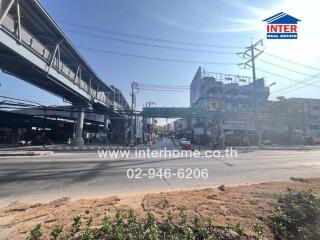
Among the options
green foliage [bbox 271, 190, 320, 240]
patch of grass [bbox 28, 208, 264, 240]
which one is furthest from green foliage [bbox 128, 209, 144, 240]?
green foliage [bbox 271, 190, 320, 240]

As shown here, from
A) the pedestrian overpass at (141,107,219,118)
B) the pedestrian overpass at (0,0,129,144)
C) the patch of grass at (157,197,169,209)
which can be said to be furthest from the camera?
the pedestrian overpass at (141,107,219,118)

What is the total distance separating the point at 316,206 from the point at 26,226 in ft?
22.9

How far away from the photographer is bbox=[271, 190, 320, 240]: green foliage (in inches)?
180

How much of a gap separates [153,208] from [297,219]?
11.4ft

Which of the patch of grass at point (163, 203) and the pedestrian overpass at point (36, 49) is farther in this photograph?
the pedestrian overpass at point (36, 49)

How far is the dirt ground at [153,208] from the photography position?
4.98 metres

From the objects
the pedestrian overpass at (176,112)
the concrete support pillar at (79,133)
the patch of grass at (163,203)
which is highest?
the pedestrian overpass at (176,112)

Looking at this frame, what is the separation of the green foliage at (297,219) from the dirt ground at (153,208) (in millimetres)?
235

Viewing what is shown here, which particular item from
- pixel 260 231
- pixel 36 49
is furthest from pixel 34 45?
pixel 260 231

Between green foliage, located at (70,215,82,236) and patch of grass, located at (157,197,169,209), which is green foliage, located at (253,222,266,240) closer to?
patch of grass, located at (157,197,169,209)

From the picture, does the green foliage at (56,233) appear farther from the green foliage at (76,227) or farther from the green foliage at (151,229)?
the green foliage at (151,229)

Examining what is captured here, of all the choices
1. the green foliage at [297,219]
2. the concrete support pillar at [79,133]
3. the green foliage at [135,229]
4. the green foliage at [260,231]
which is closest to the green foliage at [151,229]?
the green foliage at [135,229]

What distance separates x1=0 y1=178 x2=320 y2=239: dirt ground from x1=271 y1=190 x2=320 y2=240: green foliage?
235mm

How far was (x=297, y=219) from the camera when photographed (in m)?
5.11
